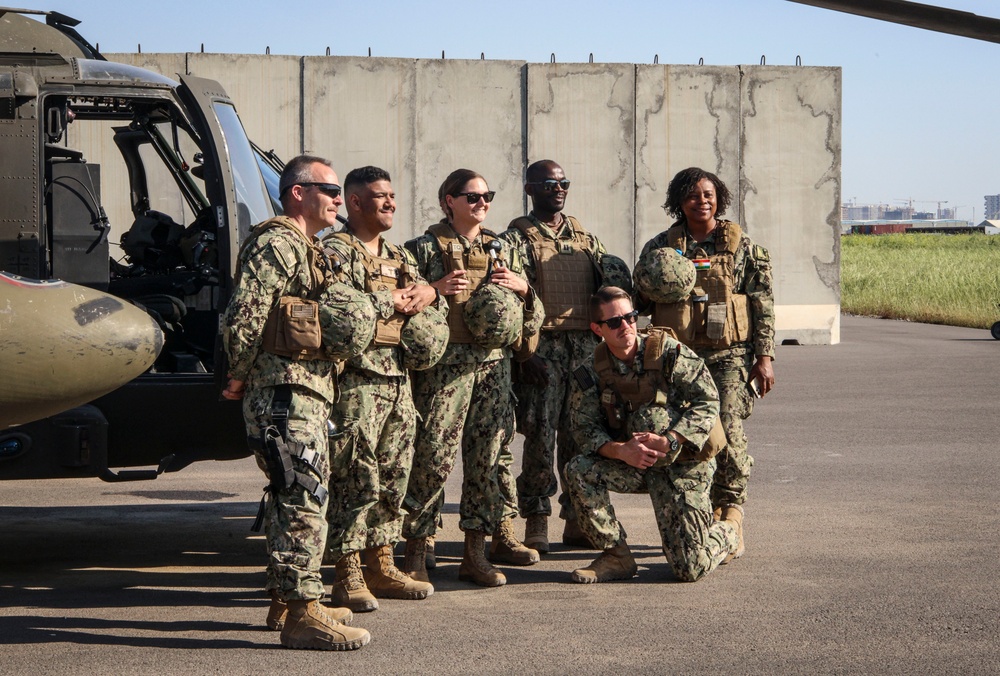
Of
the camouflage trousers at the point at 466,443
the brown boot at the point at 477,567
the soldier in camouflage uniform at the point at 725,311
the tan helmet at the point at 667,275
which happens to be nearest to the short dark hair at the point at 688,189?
the soldier in camouflage uniform at the point at 725,311

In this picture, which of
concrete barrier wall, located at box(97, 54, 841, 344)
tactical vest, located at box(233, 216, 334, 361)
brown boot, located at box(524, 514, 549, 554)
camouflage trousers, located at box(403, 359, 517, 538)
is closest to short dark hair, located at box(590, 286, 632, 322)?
camouflage trousers, located at box(403, 359, 517, 538)

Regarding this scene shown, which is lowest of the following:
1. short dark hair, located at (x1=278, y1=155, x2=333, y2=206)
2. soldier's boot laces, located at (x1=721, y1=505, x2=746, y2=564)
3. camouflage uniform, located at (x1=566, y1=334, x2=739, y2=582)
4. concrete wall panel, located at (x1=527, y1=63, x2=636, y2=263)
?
soldier's boot laces, located at (x1=721, y1=505, x2=746, y2=564)

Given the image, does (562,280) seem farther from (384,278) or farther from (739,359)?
(384,278)

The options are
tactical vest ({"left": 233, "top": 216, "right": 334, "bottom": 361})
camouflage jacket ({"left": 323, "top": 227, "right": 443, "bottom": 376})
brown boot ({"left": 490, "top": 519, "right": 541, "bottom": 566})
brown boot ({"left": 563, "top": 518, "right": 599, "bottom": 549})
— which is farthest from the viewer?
brown boot ({"left": 563, "top": 518, "right": 599, "bottom": 549})

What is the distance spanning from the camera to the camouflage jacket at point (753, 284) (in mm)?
6203

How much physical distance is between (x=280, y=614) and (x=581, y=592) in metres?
1.38

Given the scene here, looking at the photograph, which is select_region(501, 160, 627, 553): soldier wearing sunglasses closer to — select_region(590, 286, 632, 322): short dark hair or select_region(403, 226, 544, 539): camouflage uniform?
select_region(403, 226, 544, 539): camouflage uniform

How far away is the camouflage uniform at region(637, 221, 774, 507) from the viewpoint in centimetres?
616

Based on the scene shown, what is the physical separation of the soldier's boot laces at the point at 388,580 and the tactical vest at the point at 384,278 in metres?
0.98

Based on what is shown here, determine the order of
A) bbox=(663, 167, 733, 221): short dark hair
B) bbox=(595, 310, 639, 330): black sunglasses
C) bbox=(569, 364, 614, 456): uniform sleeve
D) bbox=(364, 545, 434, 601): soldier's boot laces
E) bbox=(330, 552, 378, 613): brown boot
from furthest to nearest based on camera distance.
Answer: bbox=(663, 167, 733, 221): short dark hair → bbox=(569, 364, 614, 456): uniform sleeve → bbox=(595, 310, 639, 330): black sunglasses → bbox=(364, 545, 434, 601): soldier's boot laces → bbox=(330, 552, 378, 613): brown boot

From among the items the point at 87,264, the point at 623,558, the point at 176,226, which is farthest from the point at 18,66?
the point at 623,558

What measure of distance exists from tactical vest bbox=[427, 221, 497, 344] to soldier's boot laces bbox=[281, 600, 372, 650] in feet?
4.74

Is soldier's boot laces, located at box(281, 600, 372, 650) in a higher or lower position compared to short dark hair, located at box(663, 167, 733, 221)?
lower

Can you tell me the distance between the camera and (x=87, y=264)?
583cm
